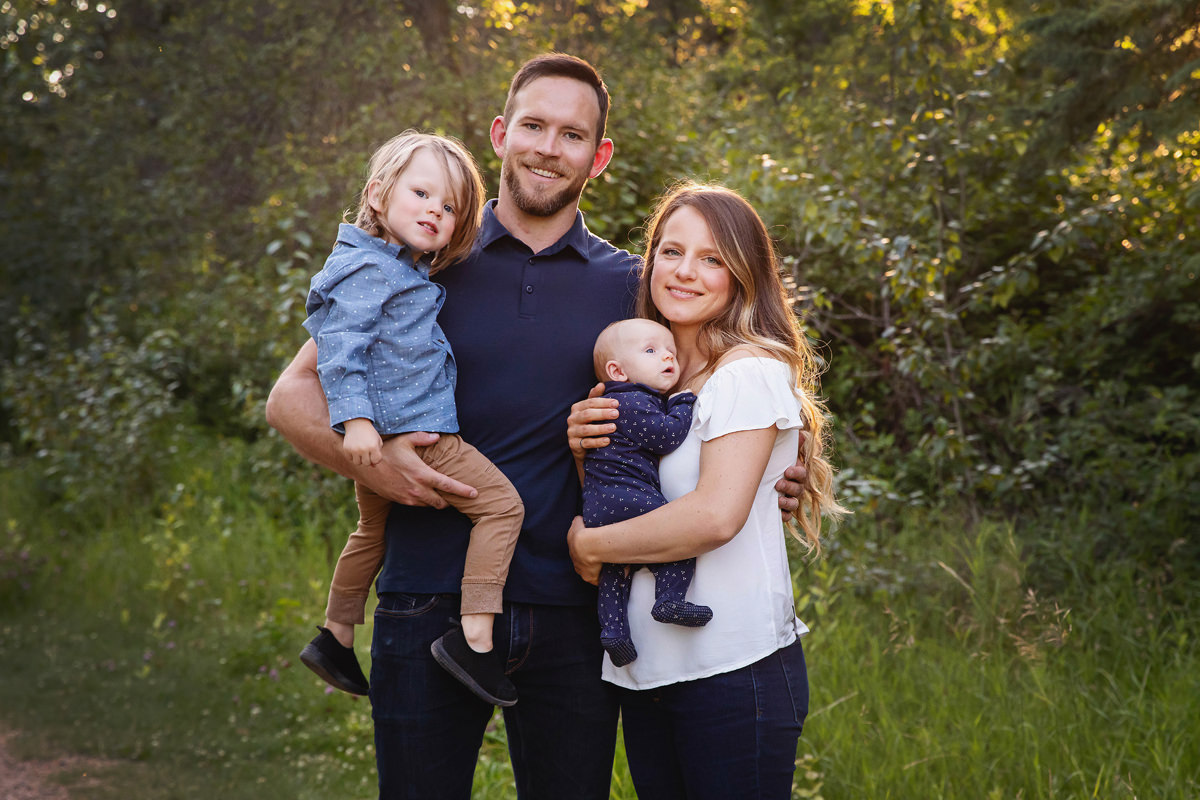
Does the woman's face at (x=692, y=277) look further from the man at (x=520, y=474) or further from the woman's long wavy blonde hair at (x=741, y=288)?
the man at (x=520, y=474)

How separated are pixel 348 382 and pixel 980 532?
3339mm

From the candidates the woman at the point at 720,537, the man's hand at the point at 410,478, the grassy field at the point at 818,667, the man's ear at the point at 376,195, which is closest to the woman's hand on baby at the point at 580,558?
the woman at the point at 720,537

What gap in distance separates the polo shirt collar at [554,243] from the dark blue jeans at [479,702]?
0.89 metres

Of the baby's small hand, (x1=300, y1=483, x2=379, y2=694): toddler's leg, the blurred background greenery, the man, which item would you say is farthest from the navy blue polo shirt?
the blurred background greenery

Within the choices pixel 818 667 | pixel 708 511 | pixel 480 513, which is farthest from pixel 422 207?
pixel 818 667

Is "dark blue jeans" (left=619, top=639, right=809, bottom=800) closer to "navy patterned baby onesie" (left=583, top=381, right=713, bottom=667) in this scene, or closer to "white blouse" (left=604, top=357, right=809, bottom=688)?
"white blouse" (left=604, top=357, right=809, bottom=688)

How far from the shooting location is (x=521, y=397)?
7.98ft

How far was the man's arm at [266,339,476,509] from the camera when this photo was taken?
7.61ft

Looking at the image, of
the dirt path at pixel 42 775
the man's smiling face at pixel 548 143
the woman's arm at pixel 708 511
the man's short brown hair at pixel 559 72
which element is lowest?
the dirt path at pixel 42 775

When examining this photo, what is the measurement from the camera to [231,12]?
812 centimetres

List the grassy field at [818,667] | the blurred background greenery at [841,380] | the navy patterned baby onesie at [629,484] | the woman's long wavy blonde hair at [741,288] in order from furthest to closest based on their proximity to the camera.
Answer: the blurred background greenery at [841,380]
the grassy field at [818,667]
the woman's long wavy blonde hair at [741,288]
the navy patterned baby onesie at [629,484]

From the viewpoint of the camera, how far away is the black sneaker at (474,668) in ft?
7.29

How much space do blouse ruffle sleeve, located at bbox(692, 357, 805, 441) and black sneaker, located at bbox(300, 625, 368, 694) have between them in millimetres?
1174

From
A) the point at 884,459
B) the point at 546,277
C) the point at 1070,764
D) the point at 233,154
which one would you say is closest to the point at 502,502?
the point at 546,277
